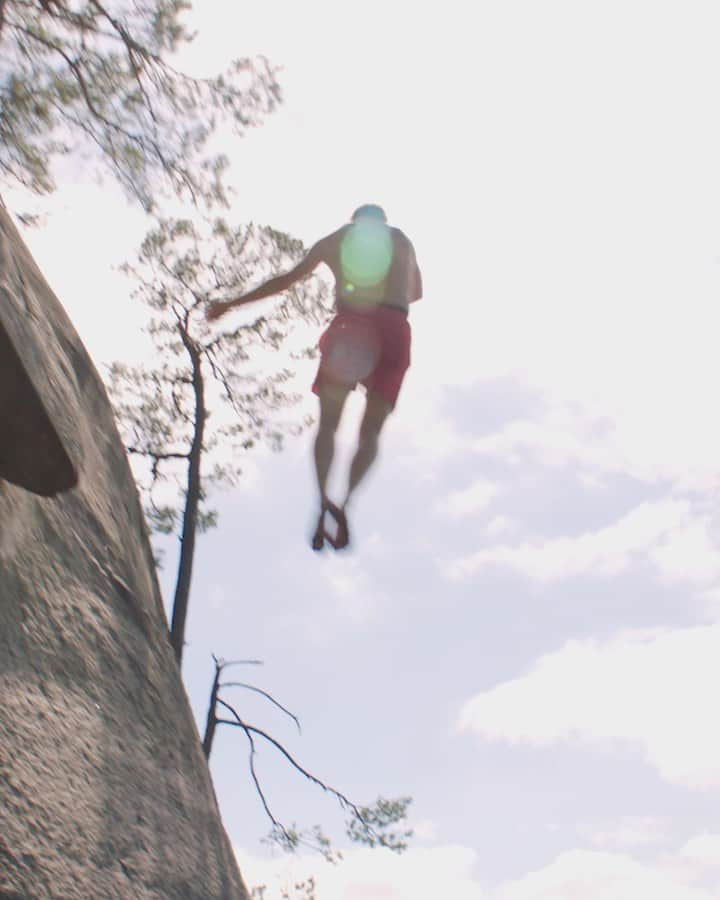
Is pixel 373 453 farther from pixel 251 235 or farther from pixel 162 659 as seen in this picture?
pixel 251 235

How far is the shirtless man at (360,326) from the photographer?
5.23 m

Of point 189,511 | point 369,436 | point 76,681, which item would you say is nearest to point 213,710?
point 189,511

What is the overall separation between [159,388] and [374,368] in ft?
29.9

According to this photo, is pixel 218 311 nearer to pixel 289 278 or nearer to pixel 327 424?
pixel 289 278

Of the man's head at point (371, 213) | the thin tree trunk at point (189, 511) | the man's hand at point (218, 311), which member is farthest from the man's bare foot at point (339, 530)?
the thin tree trunk at point (189, 511)

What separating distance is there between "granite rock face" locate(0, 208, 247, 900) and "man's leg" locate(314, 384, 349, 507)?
1.05 m

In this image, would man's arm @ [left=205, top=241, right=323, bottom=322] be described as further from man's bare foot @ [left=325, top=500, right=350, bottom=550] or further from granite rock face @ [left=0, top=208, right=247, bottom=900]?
man's bare foot @ [left=325, top=500, right=350, bottom=550]

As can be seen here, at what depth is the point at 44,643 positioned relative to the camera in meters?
3.72

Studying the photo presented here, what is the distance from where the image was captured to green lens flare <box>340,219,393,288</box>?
5324 mm

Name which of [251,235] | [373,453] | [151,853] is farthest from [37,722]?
[251,235]

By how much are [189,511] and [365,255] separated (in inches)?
325

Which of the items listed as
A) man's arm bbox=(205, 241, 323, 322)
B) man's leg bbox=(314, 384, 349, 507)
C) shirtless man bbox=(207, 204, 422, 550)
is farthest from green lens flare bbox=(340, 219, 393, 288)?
man's leg bbox=(314, 384, 349, 507)

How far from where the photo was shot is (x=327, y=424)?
539 centimetres

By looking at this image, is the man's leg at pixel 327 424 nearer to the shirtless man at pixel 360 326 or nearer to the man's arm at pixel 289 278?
the shirtless man at pixel 360 326
